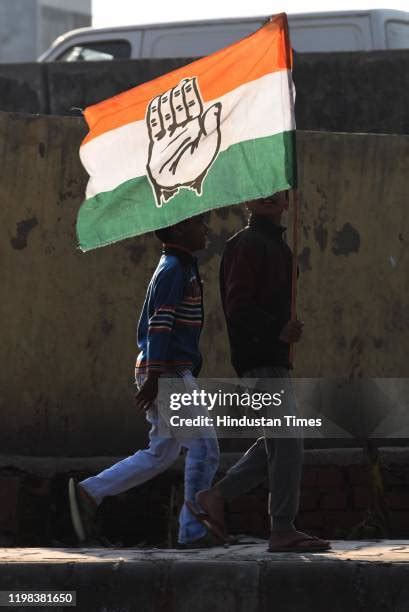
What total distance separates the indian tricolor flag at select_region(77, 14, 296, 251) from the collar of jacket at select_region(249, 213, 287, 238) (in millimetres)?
170

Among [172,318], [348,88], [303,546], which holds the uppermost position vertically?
[348,88]

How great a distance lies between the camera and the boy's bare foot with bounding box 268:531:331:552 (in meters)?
6.43

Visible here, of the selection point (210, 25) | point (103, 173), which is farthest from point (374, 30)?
point (103, 173)

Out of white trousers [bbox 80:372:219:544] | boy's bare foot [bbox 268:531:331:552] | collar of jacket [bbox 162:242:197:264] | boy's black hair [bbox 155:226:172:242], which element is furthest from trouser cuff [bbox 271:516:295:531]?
boy's black hair [bbox 155:226:172:242]

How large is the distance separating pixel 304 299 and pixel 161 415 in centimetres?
189

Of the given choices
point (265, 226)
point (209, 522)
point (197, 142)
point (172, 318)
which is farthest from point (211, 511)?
point (197, 142)

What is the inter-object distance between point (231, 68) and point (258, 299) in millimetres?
959

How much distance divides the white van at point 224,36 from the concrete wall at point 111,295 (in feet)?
13.2

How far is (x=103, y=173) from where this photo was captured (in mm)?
7141

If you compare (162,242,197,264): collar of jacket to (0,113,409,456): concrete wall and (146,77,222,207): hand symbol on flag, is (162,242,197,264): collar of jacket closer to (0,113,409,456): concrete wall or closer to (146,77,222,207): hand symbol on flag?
(146,77,222,207): hand symbol on flag

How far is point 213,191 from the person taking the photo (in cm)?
655

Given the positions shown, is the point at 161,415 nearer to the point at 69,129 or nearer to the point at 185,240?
the point at 185,240

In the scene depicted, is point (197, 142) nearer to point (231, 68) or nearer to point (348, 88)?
point (231, 68)

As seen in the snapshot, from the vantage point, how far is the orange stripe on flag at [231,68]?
6.62 m
